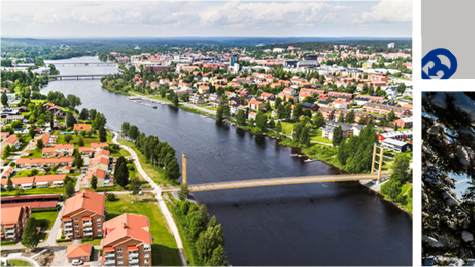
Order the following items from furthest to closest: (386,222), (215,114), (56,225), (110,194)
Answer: (215,114)
(110,194)
(386,222)
(56,225)

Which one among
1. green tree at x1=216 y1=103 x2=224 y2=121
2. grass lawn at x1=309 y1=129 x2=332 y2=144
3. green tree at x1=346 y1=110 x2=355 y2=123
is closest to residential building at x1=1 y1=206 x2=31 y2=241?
grass lawn at x1=309 y1=129 x2=332 y2=144

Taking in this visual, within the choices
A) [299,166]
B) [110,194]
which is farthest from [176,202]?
[299,166]

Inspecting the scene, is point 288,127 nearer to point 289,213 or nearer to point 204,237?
point 289,213

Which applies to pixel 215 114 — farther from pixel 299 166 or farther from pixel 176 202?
pixel 176 202

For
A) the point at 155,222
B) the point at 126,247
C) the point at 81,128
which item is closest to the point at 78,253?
the point at 126,247

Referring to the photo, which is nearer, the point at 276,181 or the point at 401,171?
the point at 276,181
